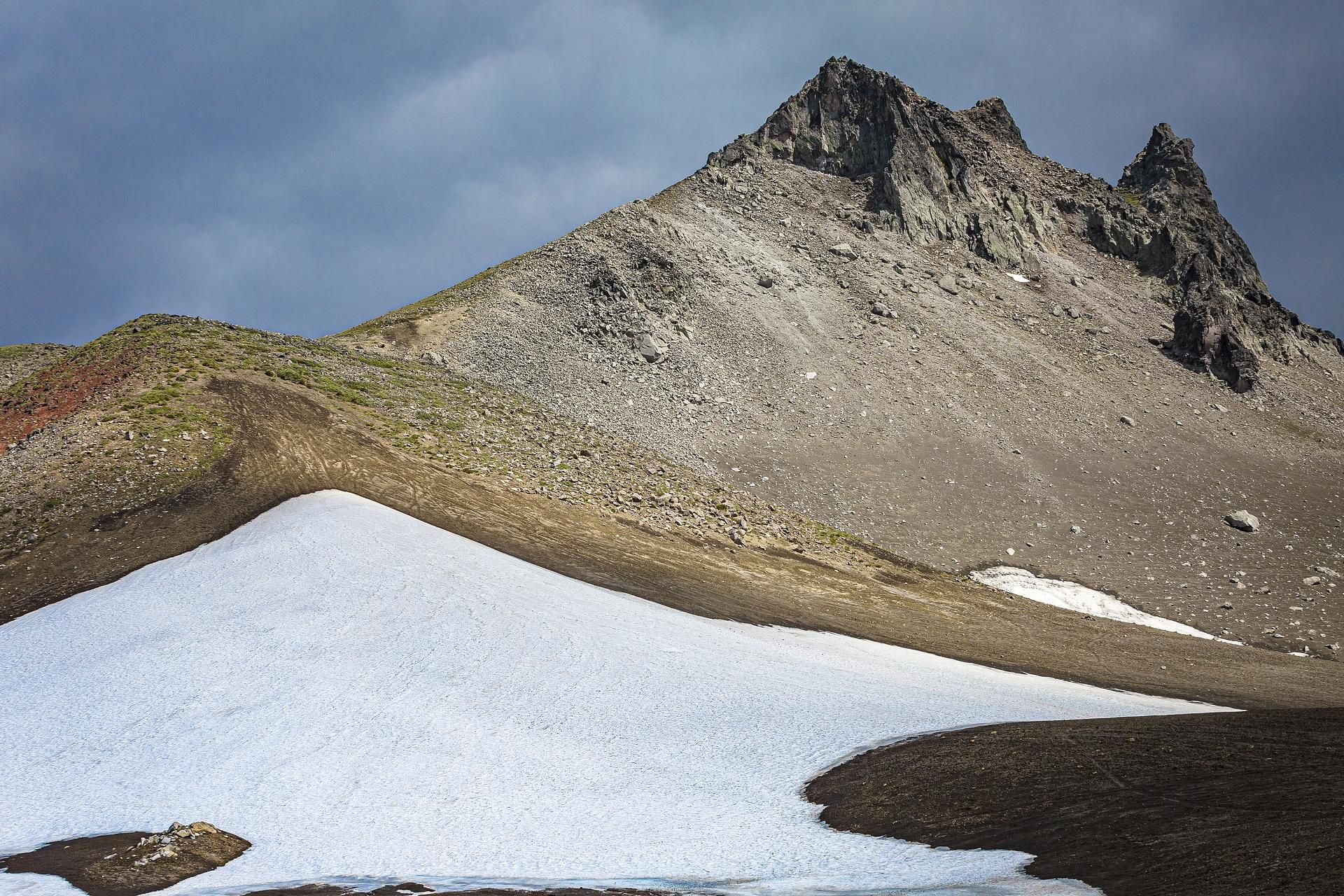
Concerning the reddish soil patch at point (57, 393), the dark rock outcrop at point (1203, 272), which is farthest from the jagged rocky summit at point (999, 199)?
the reddish soil patch at point (57, 393)

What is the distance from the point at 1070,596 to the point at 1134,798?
31.4 metres

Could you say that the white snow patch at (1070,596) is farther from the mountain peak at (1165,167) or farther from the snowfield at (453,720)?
the mountain peak at (1165,167)

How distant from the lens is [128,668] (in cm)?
1725

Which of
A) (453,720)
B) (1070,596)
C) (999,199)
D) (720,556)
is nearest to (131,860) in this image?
(453,720)

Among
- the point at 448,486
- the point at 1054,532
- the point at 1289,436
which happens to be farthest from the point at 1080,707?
the point at 1289,436

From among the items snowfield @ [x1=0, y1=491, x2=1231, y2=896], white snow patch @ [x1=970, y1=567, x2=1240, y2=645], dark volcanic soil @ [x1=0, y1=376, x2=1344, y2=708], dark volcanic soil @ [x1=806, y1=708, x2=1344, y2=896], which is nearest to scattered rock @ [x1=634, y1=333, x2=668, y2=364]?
dark volcanic soil @ [x1=0, y1=376, x2=1344, y2=708]

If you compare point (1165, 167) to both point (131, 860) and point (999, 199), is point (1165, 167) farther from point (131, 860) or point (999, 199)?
point (131, 860)

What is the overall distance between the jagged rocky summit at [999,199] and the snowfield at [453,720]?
60.4 metres

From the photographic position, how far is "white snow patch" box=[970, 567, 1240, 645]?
3578 cm

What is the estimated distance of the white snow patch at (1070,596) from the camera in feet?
117

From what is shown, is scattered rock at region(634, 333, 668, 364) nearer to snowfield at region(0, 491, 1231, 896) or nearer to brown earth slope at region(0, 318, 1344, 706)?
brown earth slope at region(0, 318, 1344, 706)

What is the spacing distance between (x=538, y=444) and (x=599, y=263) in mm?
24871

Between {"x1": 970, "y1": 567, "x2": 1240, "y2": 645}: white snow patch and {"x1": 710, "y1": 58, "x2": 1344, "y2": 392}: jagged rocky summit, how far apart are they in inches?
1523

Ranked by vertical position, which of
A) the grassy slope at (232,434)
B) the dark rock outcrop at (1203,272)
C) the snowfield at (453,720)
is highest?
the dark rock outcrop at (1203,272)
